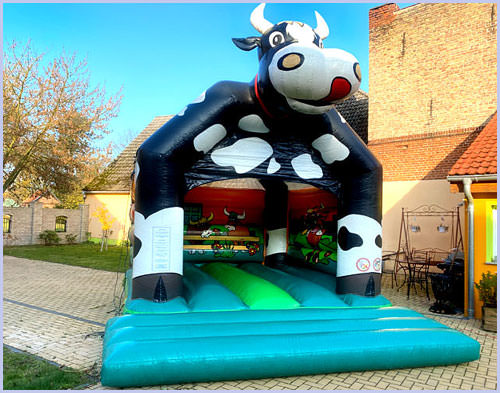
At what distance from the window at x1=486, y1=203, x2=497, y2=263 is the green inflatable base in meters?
2.14

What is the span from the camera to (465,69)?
986 centimetres

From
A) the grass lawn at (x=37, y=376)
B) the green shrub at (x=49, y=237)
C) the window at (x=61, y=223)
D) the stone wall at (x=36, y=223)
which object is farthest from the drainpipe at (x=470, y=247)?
the window at (x=61, y=223)

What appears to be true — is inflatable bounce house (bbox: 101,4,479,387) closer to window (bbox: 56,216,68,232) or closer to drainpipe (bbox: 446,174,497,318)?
drainpipe (bbox: 446,174,497,318)

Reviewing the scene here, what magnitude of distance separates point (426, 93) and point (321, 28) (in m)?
6.24

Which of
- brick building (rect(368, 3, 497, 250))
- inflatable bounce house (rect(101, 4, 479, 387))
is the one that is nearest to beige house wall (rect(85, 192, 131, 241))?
brick building (rect(368, 3, 497, 250))

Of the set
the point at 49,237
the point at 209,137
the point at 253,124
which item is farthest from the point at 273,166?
the point at 49,237

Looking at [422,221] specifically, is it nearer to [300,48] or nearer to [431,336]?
[431,336]

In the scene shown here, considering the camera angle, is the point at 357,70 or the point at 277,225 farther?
the point at 277,225

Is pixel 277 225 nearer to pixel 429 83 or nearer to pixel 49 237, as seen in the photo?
pixel 429 83

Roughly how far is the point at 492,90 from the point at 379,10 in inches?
150

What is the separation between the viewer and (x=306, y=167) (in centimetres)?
559

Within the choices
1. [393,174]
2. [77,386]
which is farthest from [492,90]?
[77,386]

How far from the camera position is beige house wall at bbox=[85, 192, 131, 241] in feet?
59.0

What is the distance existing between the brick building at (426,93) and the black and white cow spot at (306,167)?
215 inches
